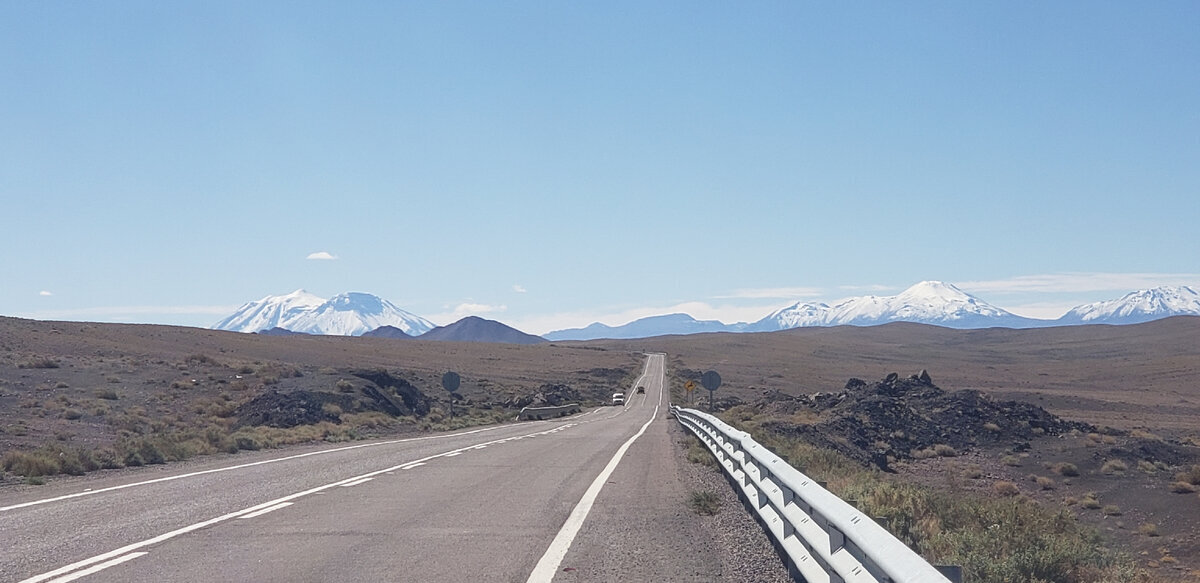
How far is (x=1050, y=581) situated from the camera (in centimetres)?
845

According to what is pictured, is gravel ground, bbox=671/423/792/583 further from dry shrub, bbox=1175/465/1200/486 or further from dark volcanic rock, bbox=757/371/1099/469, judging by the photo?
dark volcanic rock, bbox=757/371/1099/469

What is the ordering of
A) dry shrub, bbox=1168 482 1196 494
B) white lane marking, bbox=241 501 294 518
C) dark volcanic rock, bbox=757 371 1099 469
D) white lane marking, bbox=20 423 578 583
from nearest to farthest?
white lane marking, bbox=20 423 578 583
white lane marking, bbox=241 501 294 518
dry shrub, bbox=1168 482 1196 494
dark volcanic rock, bbox=757 371 1099 469

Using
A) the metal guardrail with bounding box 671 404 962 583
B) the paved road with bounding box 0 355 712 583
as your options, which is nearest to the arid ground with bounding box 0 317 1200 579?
the paved road with bounding box 0 355 712 583

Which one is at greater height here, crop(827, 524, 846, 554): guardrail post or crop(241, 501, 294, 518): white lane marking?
crop(827, 524, 846, 554): guardrail post

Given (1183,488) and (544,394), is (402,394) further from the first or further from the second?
(1183,488)

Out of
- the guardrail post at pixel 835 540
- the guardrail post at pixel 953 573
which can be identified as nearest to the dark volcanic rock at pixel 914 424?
the guardrail post at pixel 835 540

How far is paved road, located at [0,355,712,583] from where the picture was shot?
8430mm

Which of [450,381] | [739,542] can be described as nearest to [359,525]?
[739,542]

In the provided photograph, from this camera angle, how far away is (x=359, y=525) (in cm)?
1086

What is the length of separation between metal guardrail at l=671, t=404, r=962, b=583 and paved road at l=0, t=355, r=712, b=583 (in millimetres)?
825

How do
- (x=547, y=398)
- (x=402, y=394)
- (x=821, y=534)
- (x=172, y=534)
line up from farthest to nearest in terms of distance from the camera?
(x=547, y=398), (x=402, y=394), (x=172, y=534), (x=821, y=534)

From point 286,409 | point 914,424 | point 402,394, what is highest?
point 402,394

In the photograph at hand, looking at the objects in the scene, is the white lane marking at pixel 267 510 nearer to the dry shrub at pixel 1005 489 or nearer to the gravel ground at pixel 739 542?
the gravel ground at pixel 739 542

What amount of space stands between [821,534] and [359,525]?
17.0ft
